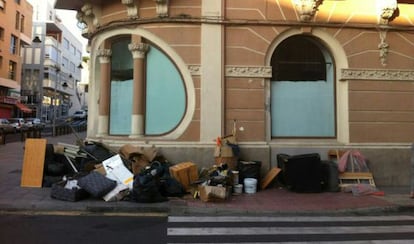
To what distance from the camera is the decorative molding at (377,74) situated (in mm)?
12266

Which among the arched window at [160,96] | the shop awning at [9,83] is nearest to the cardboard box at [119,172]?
the arched window at [160,96]

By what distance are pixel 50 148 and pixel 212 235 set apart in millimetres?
6263

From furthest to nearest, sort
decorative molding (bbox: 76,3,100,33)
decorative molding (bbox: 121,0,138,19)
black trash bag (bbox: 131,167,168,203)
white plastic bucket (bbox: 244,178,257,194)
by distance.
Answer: decorative molding (bbox: 76,3,100,33) → decorative molding (bbox: 121,0,138,19) → white plastic bucket (bbox: 244,178,257,194) → black trash bag (bbox: 131,167,168,203)

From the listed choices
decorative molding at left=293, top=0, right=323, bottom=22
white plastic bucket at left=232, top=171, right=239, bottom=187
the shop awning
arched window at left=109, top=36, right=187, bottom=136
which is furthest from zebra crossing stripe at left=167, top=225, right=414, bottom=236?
the shop awning

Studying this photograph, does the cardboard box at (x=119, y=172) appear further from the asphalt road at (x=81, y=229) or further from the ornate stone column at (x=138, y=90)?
the ornate stone column at (x=138, y=90)

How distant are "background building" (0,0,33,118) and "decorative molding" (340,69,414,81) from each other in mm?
49848

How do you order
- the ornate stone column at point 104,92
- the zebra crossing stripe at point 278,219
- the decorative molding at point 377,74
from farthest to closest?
the ornate stone column at point 104,92 → the decorative molding at point 377,74 → the zebra crossing stripe at point 278,219

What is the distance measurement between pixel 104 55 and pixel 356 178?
7952mm

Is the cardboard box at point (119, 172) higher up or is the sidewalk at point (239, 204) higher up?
the cardboard box at point (119, 172)

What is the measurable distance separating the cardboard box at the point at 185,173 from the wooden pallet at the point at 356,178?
3.84 metres

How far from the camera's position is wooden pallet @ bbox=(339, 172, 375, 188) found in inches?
449

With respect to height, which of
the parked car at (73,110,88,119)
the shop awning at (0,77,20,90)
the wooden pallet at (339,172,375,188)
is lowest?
the wooden pallet at (339,172,375,188)

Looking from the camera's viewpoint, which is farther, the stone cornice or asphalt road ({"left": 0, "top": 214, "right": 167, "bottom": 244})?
the stone cornice

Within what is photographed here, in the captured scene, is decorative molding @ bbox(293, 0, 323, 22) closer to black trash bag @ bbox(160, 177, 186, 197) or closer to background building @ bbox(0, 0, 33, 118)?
black trash bag @ bbox(160, 177, 186, 197)
